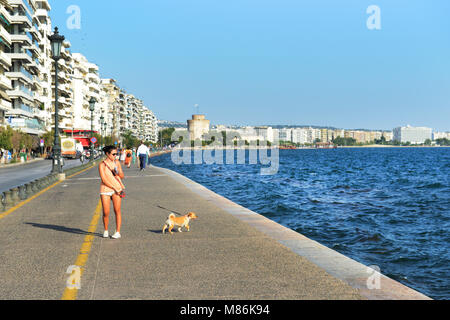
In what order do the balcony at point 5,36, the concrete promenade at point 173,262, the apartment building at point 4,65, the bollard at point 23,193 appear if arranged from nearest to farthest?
the concrete promenade at point 173,262
the bollard at point 23,193
the apartment building at point 4,65
the balcony at point 5,36

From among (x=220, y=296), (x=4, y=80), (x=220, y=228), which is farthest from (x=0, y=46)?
(x=220, y=296)

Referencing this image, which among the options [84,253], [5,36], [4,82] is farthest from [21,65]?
[84,253]

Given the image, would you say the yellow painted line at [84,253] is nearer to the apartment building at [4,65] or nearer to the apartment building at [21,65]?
the apartment building at [4,65]

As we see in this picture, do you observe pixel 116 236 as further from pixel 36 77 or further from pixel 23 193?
pixel 36 77

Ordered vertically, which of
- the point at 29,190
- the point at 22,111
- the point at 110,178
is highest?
the point at 22,111

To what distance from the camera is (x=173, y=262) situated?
7.03 meters

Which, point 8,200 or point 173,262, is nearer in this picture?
point 173,262

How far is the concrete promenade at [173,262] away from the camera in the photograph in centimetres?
559

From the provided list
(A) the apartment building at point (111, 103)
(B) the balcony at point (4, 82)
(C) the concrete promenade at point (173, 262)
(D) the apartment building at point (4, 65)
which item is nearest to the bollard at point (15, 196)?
(C) the concrete promenade at point (173, 262)

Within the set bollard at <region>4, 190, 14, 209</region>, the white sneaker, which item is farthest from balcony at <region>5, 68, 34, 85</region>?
the white sneaker

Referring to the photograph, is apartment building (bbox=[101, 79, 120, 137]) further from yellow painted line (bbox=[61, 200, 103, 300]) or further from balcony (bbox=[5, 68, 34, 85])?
yellow painted line (bbox=[61, 200, 103, 300])

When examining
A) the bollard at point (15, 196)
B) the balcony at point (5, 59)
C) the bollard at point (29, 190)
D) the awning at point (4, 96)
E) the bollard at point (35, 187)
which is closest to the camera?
the bollard at point (15, 196)

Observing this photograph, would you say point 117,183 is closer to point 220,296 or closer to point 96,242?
point 96,242

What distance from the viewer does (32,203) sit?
14820 millimetres
